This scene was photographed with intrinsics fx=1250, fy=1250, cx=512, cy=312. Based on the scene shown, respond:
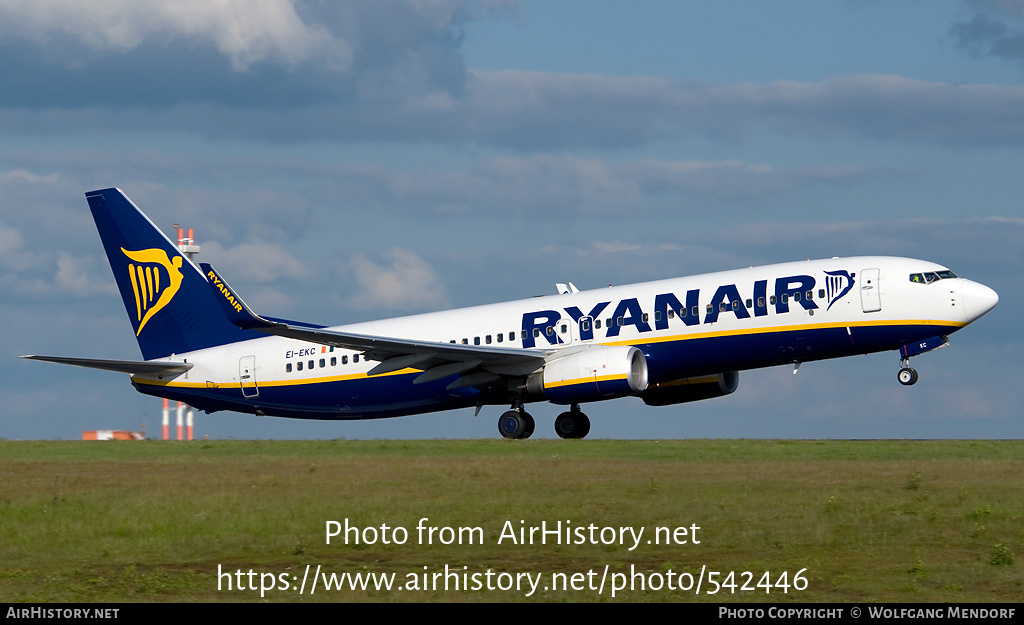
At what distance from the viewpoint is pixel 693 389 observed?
38.2m

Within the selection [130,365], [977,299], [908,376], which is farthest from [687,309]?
[130,365]

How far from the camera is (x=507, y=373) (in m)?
35.7

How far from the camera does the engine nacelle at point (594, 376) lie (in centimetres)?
3372

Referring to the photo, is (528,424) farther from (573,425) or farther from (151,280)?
(151,280)

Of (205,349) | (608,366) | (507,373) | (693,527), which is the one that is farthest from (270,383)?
(693,527)

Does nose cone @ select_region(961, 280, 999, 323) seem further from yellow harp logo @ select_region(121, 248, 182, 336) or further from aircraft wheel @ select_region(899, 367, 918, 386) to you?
yellow harp logo @ select_region(121, 248, 182, 336)

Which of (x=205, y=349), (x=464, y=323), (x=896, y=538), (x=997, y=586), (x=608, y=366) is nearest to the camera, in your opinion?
(x=997, y=586)

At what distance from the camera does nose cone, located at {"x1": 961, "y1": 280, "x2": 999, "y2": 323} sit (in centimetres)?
3297

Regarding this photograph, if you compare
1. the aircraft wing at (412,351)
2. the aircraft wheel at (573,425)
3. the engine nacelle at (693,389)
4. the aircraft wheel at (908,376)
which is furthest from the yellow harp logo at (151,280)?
the aircraft wheel at (908,376)

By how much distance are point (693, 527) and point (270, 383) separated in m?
24.5

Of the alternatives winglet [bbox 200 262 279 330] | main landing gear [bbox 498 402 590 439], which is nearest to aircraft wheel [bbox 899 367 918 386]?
main landing gear [bbox 498 402 590 439]

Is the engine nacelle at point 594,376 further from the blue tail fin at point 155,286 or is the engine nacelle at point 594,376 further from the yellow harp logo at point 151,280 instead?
the yellow harp logo at point 151,280

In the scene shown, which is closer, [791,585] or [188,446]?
[791,585]
